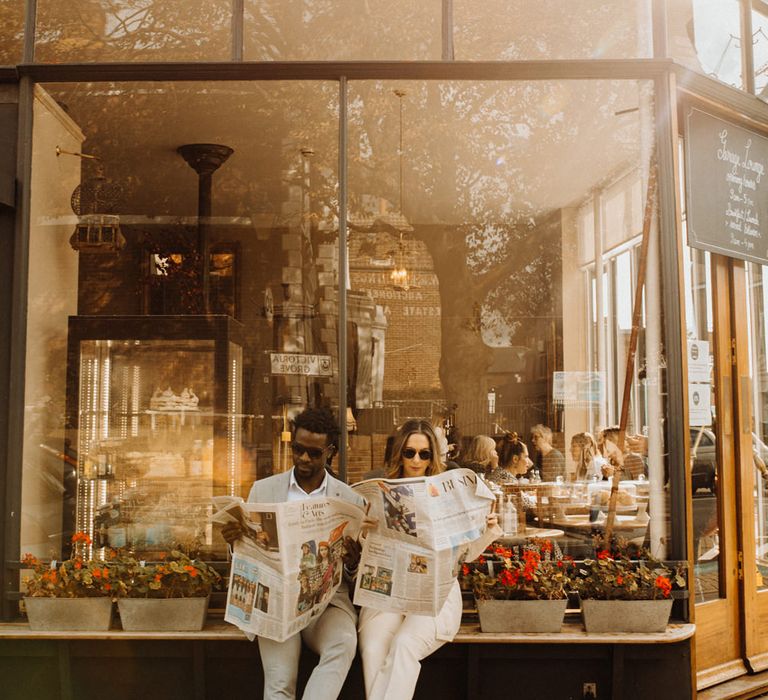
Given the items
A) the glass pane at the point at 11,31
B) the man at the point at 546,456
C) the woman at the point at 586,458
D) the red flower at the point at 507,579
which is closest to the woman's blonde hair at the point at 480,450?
the man at the point at 546,456

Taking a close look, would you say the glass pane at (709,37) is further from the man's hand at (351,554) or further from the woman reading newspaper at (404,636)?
the man's hand at (351,554)

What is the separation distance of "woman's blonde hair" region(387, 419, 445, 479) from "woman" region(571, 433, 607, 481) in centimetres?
193

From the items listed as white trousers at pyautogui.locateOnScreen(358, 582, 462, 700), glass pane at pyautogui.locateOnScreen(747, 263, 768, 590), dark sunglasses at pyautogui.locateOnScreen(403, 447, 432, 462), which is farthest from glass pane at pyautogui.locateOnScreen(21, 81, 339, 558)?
glass pane at pyautogui.locateOnScreen(747, 263, 768, 590)

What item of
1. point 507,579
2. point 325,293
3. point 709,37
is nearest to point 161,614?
point 507,579

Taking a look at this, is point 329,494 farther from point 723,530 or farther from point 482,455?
point 482,455

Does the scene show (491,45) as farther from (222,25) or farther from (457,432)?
(457,432)

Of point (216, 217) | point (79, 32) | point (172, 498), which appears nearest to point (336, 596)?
point (172, 498)

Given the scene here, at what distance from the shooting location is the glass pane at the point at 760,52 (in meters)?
4.80

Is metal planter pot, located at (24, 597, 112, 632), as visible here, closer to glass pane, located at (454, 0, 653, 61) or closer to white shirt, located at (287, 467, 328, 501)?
white shirt, located at (287, 467, 328, 501)

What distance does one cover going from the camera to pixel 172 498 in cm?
577

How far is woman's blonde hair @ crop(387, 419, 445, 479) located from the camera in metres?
3.65

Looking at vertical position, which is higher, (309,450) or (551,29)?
(551,29)

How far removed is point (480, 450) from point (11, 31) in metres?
4.73

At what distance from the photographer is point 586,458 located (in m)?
6.17
